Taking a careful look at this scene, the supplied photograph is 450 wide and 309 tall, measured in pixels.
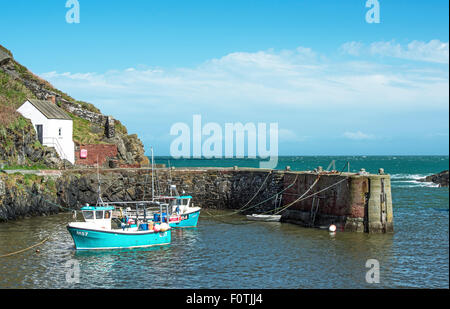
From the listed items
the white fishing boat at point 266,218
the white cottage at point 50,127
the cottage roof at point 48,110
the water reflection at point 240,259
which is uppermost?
the cottage roof at point 48,110

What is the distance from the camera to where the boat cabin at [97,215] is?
114ft

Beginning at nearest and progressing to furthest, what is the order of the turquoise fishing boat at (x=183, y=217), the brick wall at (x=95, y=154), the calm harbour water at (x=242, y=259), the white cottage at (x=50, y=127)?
1. the calm harbour water at (x=242, y=259)
2. the turquoise fishing boat at (x=183, y=217)
3. the white cottage at (x=50, y=127)
4. the brick wall at (x=95, y=154)

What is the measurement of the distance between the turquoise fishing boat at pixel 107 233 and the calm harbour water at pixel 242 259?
695mm

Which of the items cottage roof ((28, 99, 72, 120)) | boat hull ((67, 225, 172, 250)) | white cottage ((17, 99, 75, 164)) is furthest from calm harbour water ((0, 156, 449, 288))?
cottage roof ((28, 99, 72, 120))

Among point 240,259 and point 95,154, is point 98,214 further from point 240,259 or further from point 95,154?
point 95,154

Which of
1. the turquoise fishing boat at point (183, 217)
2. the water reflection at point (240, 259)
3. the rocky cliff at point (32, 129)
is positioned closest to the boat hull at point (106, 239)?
the water reflection at point (240, 259)

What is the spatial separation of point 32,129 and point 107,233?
2650 centimetres

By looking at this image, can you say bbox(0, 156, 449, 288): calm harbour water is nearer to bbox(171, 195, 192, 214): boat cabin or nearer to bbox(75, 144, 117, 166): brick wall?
bbox(171, 195, 192, 214): boat cabin

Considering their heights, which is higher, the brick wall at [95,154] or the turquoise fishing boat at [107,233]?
the brick wall at [95,154]

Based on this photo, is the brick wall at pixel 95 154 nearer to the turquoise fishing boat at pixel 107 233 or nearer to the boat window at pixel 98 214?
the turquoise fishing boat at pixel 107 233

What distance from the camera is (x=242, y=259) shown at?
3106 centimetres

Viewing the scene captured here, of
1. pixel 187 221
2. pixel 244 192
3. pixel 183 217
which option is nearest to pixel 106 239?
pixel 183 217

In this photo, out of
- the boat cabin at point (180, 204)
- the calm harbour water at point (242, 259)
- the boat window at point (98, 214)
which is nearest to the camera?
the calm harbour water at point (242, 259)
